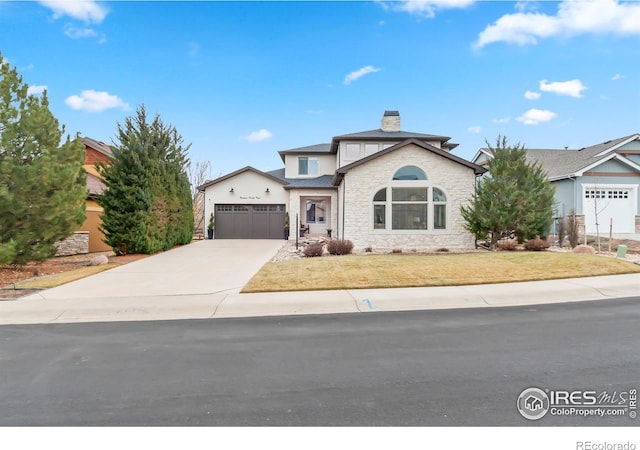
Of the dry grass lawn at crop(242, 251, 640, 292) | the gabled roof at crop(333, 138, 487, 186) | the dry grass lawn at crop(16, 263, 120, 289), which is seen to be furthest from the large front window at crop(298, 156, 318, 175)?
the dry grass lawn at crop(16, 263, 120, 289)

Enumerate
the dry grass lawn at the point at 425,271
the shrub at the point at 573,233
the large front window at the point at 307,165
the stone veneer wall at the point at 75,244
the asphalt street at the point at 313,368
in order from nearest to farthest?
the asphalt street at the point at 313,368 < the dry grass lawn at the point at 425,271 < the shrub at the point at 573,233 < the stone veneer wall at the point at 75,244 < the large front window at the point at 307,165

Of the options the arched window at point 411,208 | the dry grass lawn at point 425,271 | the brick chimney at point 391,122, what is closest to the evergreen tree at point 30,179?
the dry grass lawn at point 425,271

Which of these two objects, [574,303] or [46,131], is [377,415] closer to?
[574,303]

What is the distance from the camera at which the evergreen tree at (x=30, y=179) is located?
409 inches

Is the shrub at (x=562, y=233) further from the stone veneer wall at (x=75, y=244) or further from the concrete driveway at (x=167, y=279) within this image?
the stone veneer wall at (x=75, y=244)

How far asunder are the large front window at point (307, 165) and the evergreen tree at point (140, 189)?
32.5 feet

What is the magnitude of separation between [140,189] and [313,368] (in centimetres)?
1508

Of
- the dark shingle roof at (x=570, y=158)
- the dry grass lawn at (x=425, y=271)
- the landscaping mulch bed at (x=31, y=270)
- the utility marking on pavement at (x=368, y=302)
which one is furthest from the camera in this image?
the dark shingle roof at (x=570, y=158)

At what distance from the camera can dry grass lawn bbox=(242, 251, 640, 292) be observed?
905 cm

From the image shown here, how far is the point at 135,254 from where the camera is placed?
16.6 meters

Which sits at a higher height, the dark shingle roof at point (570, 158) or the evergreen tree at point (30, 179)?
the dark shingle roof at point (570, 158)

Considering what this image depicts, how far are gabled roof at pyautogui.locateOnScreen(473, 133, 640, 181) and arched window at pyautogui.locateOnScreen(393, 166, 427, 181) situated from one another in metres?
7.12

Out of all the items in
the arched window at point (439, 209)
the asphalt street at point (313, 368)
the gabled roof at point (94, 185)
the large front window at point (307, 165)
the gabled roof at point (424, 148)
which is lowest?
the asphalt street at point (313, 368)
